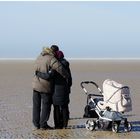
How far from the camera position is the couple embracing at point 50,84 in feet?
36.8

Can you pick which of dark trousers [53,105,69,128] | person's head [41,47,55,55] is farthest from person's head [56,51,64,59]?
dark trousers [53,105,69,128]

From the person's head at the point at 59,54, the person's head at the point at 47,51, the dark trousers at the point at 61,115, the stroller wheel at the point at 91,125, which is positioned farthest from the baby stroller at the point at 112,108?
the person's head at the point at 47,51

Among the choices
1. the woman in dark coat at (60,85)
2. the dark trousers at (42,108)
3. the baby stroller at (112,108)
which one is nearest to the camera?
the baby stroller at (112,108)

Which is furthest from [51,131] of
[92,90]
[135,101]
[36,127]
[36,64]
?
[92,90]

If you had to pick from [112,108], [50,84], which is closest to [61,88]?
[50,84]

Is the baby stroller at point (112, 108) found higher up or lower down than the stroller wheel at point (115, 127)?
higher up

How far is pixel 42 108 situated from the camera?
11461 millimetres

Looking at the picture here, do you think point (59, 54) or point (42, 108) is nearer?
point (59, 54)

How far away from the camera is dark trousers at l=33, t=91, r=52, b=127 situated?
11.4 m

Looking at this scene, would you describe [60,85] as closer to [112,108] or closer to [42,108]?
[42,108]

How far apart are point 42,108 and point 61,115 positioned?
386mm

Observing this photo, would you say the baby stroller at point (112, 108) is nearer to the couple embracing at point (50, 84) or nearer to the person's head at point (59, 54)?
the couple embracing at point (50, 84)

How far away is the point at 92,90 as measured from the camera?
20.5 metres

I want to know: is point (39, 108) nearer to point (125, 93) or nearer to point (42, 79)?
point (42, 79)
